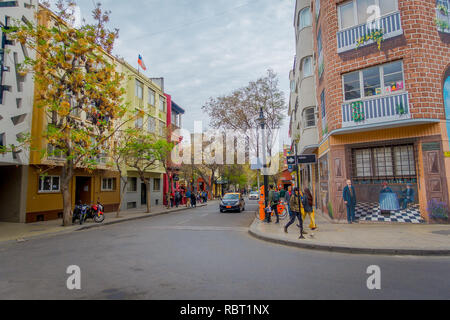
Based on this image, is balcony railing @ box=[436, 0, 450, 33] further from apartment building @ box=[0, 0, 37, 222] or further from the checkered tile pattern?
apartment building @ box=[0, 0, 37, 222]

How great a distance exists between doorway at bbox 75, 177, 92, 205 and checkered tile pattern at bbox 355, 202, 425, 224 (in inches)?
735

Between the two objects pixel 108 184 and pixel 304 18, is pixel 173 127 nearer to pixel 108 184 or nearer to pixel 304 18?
pixel 108 184

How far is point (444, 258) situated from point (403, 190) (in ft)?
20.0

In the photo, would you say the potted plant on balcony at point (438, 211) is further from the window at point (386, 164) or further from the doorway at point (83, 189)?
the doorway at point (83, 189)

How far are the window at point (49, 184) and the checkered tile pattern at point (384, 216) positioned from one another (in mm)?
17785

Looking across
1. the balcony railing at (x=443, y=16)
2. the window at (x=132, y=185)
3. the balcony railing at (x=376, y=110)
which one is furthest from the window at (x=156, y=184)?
the balcony railing at (x=443, y=16)

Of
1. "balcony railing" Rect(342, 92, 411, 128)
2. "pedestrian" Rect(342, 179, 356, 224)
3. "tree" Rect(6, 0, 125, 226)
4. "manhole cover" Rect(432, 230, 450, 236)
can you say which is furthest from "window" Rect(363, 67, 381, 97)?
"tree" Rect(6, 0, 125, 226)

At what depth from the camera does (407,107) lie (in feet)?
37.4

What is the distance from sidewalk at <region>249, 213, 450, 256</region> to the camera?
738 centimetres

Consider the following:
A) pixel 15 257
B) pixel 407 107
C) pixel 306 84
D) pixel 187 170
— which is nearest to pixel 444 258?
pixel 407 107

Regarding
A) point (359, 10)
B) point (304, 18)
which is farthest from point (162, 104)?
point (359, 10)

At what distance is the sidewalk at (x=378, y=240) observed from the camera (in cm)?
738

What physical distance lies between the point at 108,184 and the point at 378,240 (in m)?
21.2
